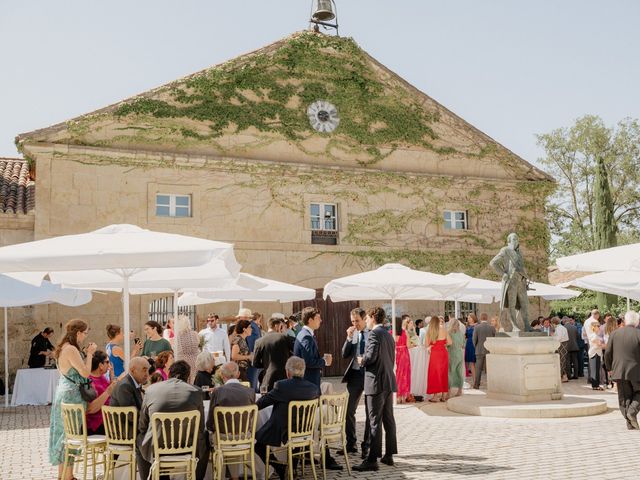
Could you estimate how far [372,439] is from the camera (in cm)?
822

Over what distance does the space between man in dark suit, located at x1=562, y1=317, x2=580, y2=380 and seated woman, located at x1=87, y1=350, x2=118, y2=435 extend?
14553mm

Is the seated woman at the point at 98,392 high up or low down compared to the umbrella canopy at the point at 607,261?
down

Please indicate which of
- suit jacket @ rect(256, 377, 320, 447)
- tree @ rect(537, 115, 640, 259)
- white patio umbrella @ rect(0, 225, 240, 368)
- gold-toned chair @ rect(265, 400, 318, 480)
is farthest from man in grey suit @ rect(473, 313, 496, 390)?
tree @ rect(537, 115, 640, 259)

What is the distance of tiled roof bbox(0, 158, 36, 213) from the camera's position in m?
18.7

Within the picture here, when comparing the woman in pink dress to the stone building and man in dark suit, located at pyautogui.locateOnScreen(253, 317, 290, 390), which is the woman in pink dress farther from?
the stone building

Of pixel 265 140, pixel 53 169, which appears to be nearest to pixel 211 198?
pixel 265 140

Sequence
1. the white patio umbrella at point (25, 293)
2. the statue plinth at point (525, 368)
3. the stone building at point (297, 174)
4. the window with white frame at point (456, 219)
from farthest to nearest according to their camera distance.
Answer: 1. the window with white frame at point (456, 219)
2. the stone building at point (297, 174)
3. the statue plinth at point (525, 368)
4. the white patio umbrella at point (25, 293)

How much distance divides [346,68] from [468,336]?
975 cm

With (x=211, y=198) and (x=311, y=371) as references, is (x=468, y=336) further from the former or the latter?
(x=311, y=371)

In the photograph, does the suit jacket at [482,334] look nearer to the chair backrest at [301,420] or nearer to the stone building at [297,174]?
the stone building at [297,174]

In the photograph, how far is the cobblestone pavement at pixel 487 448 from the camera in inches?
307

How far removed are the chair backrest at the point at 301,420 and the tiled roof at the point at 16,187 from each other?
44.2ft

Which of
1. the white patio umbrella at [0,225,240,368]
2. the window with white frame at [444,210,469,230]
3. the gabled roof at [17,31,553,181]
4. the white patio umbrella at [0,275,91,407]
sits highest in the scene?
the gabled roof at [17,31,553,181]

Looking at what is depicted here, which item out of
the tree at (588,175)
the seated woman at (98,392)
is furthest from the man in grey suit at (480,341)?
the tree at (588,175)
